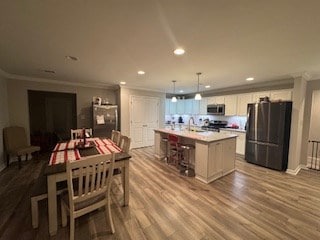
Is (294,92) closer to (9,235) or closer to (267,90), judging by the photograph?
(267,90)

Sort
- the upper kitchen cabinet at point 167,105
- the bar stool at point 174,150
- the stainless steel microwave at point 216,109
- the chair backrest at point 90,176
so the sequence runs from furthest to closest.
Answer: the upper kitchen cabinet at point 167,105 < the stainless steel microwave at point 216,109 < the bar stool at point 174,150 < the chair backrest at point 90,176

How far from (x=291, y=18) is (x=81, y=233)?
10.7 feet

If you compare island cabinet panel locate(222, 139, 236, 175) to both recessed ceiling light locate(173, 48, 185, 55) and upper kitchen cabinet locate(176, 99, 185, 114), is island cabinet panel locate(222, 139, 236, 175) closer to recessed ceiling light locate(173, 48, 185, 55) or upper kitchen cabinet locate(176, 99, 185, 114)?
recessed ceiling light locate(173, 48, 185, 55)

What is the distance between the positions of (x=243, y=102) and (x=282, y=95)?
3.47ft

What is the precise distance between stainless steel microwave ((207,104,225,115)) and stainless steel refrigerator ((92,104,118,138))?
3.59 metres

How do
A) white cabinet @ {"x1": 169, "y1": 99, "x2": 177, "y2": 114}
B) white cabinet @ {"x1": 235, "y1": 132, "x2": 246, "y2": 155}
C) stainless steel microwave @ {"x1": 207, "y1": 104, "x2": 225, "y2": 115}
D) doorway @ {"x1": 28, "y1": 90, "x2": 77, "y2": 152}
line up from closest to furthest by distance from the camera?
doorway @ {"x1": 28, "y1": 90, "x2": 77, "y2": 152}, white cabinet @ {"x1": 235, "y1": 132, "x2": 246, "y2": 155}, stainless steel microwave @ {"x1": 207, "y1": 104, "x2": 225, "y2": 115}, white cabinet @ {"x1": 169, "y1": 99, "x2": 177, "y2": 114}

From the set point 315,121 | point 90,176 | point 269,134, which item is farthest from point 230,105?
point 90,176

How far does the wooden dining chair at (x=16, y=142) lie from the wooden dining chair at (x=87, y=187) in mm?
2830

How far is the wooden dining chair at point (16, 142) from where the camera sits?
3717 mm

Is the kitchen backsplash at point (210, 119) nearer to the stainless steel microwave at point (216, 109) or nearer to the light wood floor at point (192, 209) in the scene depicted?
the stainless steel microwave at point (216, 109)

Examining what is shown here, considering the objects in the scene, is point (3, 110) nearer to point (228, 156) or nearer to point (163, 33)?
point (163, 33)

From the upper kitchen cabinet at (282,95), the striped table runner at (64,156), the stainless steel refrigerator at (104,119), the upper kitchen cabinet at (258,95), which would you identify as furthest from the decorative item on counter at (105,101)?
the upper kitchen cabinet at (282,95)

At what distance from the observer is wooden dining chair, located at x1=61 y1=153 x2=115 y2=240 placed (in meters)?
1.63

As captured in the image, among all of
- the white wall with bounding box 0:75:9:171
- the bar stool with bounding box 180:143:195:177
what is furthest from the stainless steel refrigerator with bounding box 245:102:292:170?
the white wall with bounding box 0:75:9:171
